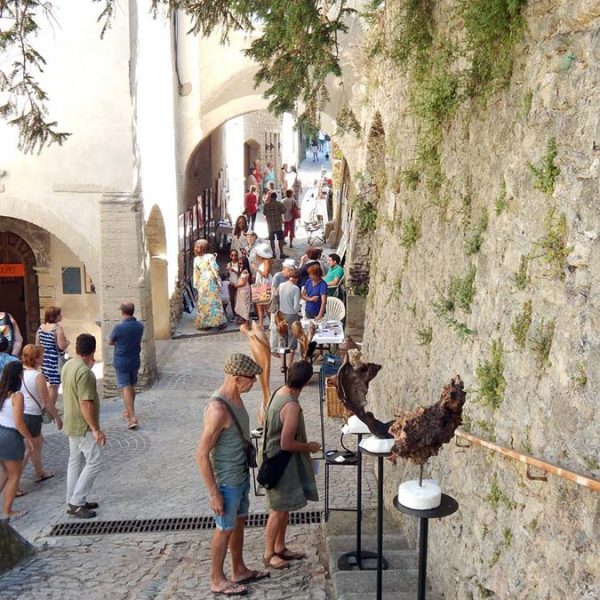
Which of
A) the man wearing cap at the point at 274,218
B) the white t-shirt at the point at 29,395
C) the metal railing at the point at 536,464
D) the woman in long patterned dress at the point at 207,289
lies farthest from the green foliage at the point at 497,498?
the man wearing cap at the point at 274,218

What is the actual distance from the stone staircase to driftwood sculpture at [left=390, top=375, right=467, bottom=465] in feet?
4.85

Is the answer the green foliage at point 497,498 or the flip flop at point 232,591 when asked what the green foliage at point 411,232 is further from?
the flip flop at point 232,591

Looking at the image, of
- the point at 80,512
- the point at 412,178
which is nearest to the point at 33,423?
the point at 80,512

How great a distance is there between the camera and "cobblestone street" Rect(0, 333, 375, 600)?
231 inches

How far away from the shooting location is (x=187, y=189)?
1758cm

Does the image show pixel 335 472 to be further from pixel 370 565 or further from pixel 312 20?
pixel 312 20

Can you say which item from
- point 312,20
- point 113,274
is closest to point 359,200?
point 113,274

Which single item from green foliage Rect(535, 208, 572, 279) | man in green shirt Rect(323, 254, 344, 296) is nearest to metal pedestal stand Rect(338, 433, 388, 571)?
green foliage Rect(535, 208, 572, 279)

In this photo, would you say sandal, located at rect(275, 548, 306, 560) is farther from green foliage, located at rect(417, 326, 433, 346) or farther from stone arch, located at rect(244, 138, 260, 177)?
stone arch, located at rect(244, 138, 260, 177)

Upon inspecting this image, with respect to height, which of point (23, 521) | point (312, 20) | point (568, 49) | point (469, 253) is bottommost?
point (23, 521)

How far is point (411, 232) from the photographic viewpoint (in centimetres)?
661

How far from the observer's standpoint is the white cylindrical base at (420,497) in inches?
143

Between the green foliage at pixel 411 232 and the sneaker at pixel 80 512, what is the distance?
355 cm

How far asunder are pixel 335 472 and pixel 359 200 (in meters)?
4.81
